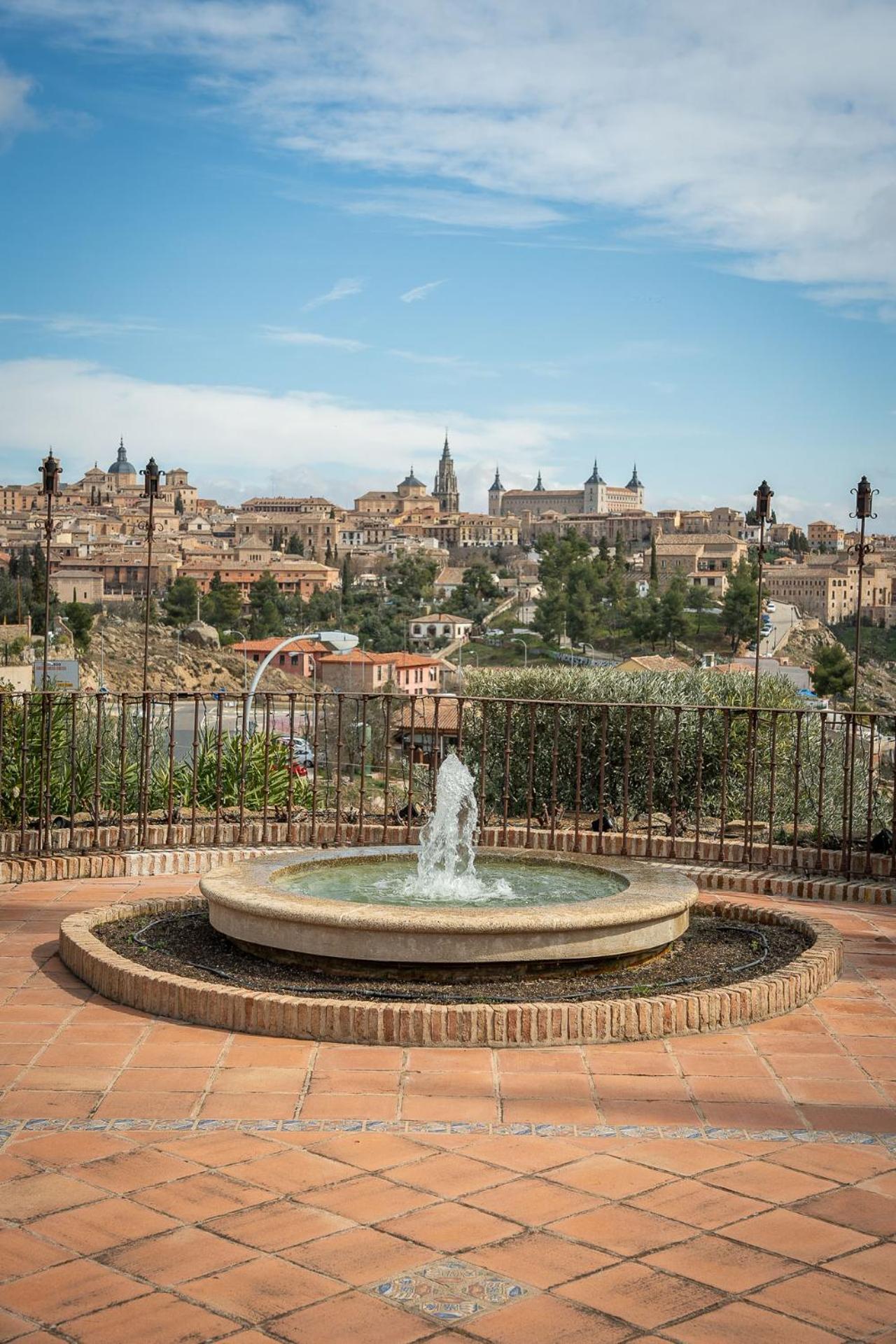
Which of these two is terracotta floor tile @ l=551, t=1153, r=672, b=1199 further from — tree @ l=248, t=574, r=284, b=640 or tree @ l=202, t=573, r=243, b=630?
tree @ l=202, t=573, r=243, b=630

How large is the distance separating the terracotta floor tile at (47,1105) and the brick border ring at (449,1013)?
0.73 m

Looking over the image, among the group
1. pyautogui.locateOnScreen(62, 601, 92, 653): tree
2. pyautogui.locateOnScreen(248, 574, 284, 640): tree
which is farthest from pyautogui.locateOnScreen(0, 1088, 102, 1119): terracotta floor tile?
pyautogui.locateOnScreen(248, 574, 284, 640): tree

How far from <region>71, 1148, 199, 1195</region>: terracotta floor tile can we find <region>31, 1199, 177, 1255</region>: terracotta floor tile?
0.10m

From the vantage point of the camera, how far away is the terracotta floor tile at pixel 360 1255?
9.80 feet

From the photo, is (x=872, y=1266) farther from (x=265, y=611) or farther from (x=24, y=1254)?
(x=265, y=611)

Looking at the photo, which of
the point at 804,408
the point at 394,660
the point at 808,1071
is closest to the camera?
the point at 808,1071

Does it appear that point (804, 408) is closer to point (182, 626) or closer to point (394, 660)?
point (394, 660)

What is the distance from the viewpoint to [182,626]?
81.1 m

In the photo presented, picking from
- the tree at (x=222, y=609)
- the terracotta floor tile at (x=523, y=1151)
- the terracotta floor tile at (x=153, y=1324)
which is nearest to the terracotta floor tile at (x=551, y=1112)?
the terracotta floor tile at (x=523, y=1151)

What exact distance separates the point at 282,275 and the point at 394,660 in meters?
20.7

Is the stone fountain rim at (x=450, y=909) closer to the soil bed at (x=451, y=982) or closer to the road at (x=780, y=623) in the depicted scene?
the soil bed at (x=451, y=982)

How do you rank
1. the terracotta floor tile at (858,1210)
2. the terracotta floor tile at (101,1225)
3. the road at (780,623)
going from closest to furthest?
the terracotta floor tile at (101,1225) < the terracotta floor tile at (858,1210) < the road at (780,623)

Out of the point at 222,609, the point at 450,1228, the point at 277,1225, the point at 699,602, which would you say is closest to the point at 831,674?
the point at 699,602

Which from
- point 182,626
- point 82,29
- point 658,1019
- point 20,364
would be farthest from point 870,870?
point 182,626
